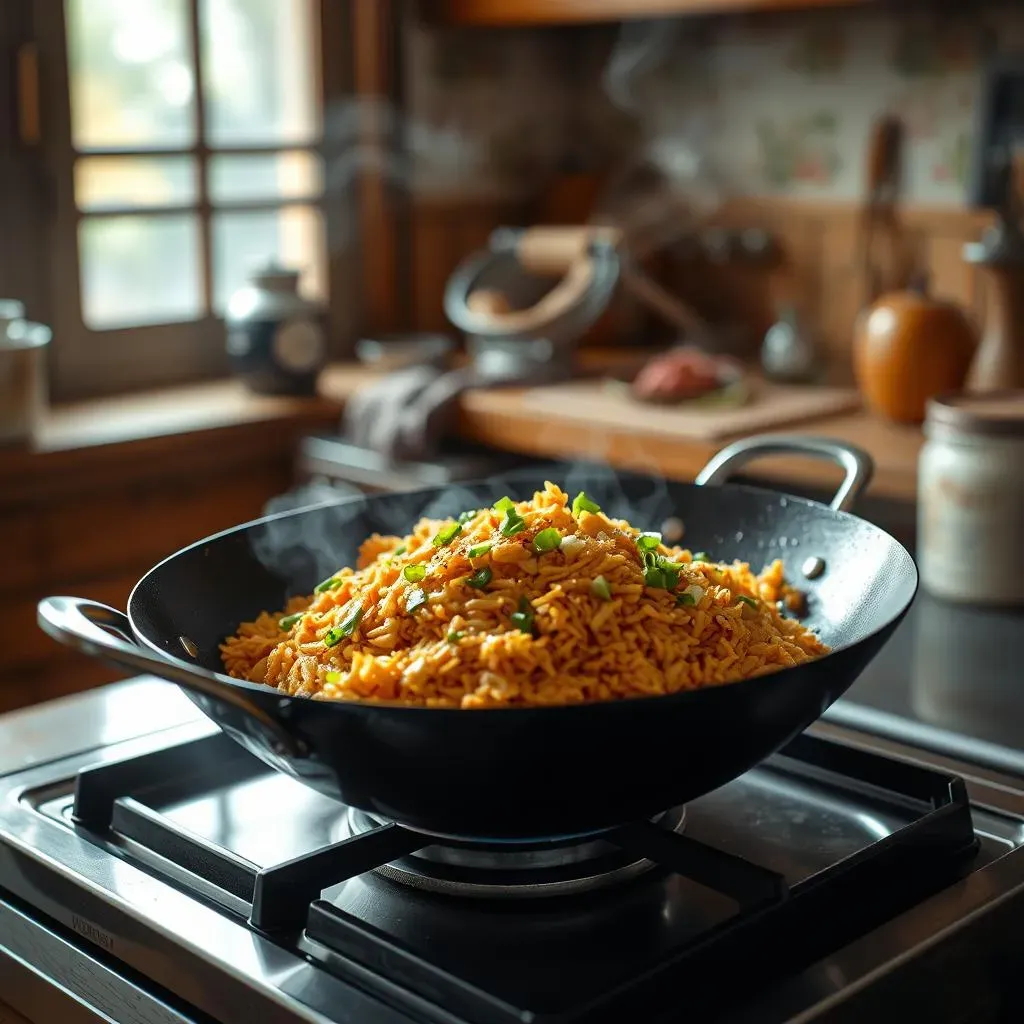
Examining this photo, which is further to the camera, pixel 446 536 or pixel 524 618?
pixel 446 536

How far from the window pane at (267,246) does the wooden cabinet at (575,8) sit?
549mm

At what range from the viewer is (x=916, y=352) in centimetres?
237

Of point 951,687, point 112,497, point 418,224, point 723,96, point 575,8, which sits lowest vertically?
point 112,497

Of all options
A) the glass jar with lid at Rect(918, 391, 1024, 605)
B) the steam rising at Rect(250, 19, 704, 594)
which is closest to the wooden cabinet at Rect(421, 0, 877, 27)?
the steam rising at Rect(250, 19, 704, 594)

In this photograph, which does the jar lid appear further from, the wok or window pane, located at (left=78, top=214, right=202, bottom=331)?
window pane, located at (left=78, top=214, right=202, bottom=331)

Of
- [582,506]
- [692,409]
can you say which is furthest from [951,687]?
[692,409]

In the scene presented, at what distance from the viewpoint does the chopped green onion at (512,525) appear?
864 mm

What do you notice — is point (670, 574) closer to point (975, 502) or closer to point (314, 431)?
point (975, 502)

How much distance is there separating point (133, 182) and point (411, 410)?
883mm

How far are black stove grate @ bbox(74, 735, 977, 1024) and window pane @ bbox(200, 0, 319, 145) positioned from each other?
2.50 meters

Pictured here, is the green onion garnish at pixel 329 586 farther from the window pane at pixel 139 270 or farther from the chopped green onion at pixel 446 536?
the window pane at pixel 139 270

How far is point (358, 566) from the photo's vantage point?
1042 mm

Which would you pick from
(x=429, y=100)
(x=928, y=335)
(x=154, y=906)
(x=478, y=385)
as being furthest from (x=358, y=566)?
(x=429, y=100)

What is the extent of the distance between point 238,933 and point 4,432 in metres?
1.93
